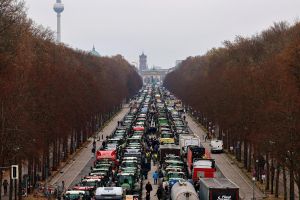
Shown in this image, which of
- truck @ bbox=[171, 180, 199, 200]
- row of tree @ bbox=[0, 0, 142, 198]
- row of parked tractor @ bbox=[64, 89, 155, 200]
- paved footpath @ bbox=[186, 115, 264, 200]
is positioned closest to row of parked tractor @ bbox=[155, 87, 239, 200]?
truck @ bbox=[171, 180, 199, 200]

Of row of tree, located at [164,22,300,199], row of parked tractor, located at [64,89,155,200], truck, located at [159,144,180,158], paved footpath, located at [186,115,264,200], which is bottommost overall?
paved footpath, located at [186,115,264,200]

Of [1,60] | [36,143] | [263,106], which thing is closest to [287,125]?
[263,106]

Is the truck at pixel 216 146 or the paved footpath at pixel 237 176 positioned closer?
the paved footpath at pixel 237 176

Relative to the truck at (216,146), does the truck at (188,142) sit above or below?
above

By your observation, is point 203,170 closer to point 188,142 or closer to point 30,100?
point 30,100

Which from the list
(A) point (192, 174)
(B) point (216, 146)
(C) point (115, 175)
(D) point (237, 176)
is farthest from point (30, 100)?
(B) point (216, 146)

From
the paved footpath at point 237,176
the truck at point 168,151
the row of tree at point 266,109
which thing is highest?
the row of tree at point 266,109

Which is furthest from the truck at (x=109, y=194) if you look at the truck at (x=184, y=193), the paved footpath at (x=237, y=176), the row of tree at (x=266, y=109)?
the paved footpath at (x=237, y=176)

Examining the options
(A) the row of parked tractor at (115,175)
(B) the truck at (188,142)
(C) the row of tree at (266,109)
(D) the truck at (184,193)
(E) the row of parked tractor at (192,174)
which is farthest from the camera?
(B) the truck at (188,142)

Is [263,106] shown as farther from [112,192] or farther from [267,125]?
[112,192]

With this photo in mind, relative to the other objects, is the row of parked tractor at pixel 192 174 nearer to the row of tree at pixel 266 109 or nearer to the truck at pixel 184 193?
the truck at pixel 184 193

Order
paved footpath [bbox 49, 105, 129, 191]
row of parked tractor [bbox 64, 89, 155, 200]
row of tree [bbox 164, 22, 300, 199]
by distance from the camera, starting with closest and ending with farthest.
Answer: row of parked tractor [bbox 64, 89, 155, 200] → row of tree [bbox 164, 22, 300, 199] → paved footpath [bbox 49, 105, 129, 191]

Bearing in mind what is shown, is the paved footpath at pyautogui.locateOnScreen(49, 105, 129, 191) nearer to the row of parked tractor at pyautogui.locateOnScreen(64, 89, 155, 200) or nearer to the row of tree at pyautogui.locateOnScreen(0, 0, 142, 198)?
the row of tree at pyautogui.locateOnScreen(0, 0, 142, 198)
